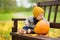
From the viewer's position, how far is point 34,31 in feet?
6.36

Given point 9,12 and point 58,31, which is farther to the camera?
point 9,12

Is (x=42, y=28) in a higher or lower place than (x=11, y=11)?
lower

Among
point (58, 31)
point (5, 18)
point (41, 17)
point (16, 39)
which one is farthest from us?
point (5, 18)

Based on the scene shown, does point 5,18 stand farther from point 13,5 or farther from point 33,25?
point 33,25

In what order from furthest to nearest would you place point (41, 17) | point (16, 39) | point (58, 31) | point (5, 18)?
1. point (5, 18)
2. point (58, 31)
3. point (41, 17)
4. point (16, 39)

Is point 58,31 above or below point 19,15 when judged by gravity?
below

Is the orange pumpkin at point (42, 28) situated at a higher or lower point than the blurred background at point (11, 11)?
lower

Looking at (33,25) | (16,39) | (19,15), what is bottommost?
(16,39)

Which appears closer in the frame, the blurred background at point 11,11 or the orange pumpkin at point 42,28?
the orange pumpkin at point 42,28

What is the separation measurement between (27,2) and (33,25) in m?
0.78

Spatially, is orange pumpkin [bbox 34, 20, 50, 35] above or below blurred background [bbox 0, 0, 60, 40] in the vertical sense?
below

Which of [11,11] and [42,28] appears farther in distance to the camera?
[11,11]

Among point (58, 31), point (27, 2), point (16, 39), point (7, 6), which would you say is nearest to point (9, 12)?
point (7, 6)

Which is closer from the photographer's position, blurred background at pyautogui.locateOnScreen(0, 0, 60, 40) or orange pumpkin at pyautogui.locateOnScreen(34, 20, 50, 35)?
orange pumpkin at pyautogui.locateOnScreen(34, 20, 50, 35)
